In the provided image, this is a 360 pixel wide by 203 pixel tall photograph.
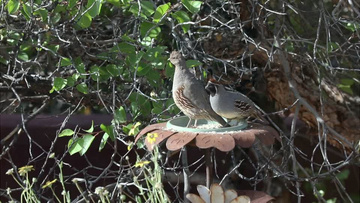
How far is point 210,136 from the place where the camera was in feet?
8.54

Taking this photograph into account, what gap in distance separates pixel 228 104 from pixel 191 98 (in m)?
0.15

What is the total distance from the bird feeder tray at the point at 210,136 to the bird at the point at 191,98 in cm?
7

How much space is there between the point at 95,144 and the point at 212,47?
1.22 metres

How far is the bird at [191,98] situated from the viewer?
9.18 feet

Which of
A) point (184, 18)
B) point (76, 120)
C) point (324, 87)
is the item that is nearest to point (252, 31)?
point (324, 87)

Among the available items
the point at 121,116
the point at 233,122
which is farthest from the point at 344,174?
the point at 233,122

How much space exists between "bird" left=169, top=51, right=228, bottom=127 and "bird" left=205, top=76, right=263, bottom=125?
0.03 metres

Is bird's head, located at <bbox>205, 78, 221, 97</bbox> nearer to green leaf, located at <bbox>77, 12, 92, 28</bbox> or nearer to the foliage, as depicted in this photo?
the foliage

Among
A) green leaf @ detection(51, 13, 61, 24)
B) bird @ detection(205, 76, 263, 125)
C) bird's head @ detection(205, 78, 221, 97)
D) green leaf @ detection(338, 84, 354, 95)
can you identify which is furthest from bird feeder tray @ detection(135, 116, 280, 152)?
green leaf @ detection(338, 84, 354, 95)

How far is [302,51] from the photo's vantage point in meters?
3.91

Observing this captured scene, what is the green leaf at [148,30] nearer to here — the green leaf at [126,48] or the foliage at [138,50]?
the foliage at [138,50]

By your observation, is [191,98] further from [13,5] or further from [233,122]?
[13,5]

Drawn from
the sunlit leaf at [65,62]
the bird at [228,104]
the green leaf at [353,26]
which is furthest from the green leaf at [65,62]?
the green leaf at [353,26]

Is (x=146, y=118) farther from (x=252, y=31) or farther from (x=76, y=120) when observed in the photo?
(x=76, y=120)
